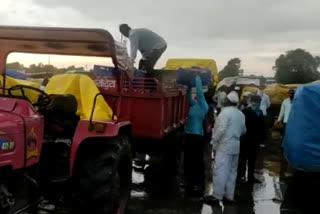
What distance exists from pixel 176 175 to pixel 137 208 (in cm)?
253

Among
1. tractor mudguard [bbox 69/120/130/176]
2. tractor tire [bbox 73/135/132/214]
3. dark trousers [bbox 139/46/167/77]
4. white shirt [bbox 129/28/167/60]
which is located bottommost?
tractor tire [bbox 73/135/132/214]

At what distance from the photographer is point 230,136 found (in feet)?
23.8

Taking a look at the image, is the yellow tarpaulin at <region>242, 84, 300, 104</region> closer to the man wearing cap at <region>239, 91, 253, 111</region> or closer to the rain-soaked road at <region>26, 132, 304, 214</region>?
the rain-soaked road at <region>26, 132, 304, 214</region>

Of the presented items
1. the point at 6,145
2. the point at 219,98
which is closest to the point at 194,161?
the point at 6,145

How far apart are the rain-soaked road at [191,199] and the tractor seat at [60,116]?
1.48 m

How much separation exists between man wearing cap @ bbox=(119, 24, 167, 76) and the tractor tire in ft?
12.0

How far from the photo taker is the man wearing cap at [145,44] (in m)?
8.74

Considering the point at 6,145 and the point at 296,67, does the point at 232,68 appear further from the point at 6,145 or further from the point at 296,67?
the point at 6,145

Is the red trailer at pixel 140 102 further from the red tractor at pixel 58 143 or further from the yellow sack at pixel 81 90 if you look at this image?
the red tractor at pixel 58 143

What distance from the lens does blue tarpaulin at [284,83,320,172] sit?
24.6 feet

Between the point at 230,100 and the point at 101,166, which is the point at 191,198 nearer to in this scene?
A: the point at 230,100

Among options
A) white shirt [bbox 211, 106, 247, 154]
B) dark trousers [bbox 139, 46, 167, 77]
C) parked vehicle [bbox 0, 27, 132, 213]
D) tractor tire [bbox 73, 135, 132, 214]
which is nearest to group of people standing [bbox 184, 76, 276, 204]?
white shirt [bbox 211, 106, 247, 154]

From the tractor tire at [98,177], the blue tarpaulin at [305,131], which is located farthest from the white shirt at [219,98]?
the tractor tire at [98,177]

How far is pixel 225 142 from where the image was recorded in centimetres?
727
